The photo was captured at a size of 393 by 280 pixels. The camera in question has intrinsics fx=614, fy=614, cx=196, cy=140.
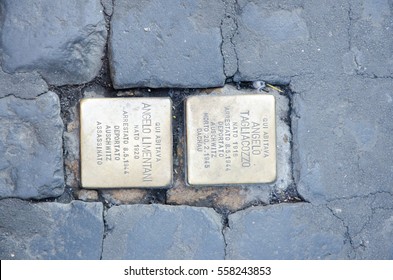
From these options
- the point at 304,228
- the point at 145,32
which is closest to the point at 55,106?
the point at 145,32

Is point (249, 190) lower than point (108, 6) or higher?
lower

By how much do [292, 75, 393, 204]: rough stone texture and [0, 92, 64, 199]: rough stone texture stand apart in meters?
0.91

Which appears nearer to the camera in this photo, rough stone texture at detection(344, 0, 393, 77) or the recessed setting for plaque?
the recessed setting for plaque

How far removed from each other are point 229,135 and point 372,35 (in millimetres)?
686

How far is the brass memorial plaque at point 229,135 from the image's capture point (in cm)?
229

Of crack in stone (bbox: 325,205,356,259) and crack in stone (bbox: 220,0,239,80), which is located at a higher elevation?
crack in stone (bbox: 220,0,239,80)

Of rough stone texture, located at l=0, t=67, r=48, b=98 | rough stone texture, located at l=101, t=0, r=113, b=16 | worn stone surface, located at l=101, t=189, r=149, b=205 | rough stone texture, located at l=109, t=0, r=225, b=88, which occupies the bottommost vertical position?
worn stone surface, located at l=101, t=189, r=149, b=205

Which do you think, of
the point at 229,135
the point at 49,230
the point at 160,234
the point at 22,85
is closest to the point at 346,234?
the point at 229,135

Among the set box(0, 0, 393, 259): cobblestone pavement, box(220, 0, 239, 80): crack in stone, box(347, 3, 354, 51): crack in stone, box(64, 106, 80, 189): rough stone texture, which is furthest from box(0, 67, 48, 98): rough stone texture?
box(347, 3, 354, 51): crack in stone

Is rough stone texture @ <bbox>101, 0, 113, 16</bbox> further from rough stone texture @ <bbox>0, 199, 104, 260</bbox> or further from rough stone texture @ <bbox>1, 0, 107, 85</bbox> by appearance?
rough stone texture @ <bbox>0, 199, 104, 260</bbox>

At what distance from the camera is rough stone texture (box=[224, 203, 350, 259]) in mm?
2340

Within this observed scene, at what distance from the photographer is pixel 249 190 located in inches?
93.6

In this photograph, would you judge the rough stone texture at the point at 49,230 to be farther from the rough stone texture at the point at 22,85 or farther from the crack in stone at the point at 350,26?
the crack in stone at the point at 350,26

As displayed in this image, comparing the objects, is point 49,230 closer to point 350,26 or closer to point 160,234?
point 160,234
